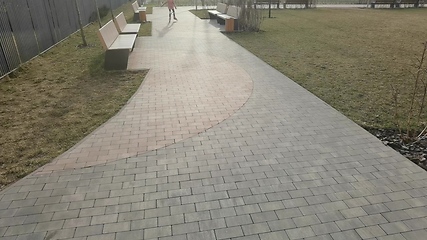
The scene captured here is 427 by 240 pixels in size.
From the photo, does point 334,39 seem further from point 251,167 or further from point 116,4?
point 116,4

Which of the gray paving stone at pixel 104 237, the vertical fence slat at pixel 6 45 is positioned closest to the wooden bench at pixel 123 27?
the vertical fence slat at pixel 6 45

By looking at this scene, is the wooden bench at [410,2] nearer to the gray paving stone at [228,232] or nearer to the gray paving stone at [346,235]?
the gray paving stone at [346,235]

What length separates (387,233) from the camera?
2.92 metres

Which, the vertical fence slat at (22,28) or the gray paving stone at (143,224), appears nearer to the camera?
the gray paving stone at (143,224)

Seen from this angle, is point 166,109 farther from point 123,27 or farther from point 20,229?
point 123,27

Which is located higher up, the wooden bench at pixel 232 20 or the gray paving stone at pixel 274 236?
the wooden bench at pixel 232 20

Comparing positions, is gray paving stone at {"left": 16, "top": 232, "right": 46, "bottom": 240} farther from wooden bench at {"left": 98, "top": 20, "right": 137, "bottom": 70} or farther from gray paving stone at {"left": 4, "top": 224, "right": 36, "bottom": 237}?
wooden bench at {"left": 98, "top": 20, "right": 137, "bottom": 70}

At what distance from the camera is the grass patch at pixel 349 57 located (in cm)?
630

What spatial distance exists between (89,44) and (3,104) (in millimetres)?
6157

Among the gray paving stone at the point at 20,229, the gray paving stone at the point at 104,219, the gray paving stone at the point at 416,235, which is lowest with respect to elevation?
the gray paving stone at the point at 416,235

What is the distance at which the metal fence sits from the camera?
305 inches

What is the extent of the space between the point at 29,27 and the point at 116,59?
3314mm

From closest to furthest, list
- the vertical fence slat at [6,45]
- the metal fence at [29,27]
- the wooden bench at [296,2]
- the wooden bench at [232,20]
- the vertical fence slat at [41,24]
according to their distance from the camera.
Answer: the vertical fence slat at [6,45] → the metal fence at [29,27] → the vertical fence slat at [41,24] → the wooden bench at [232,20] → the wooden bench at [296,2]

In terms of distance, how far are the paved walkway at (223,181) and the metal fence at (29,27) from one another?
441 centimetres
